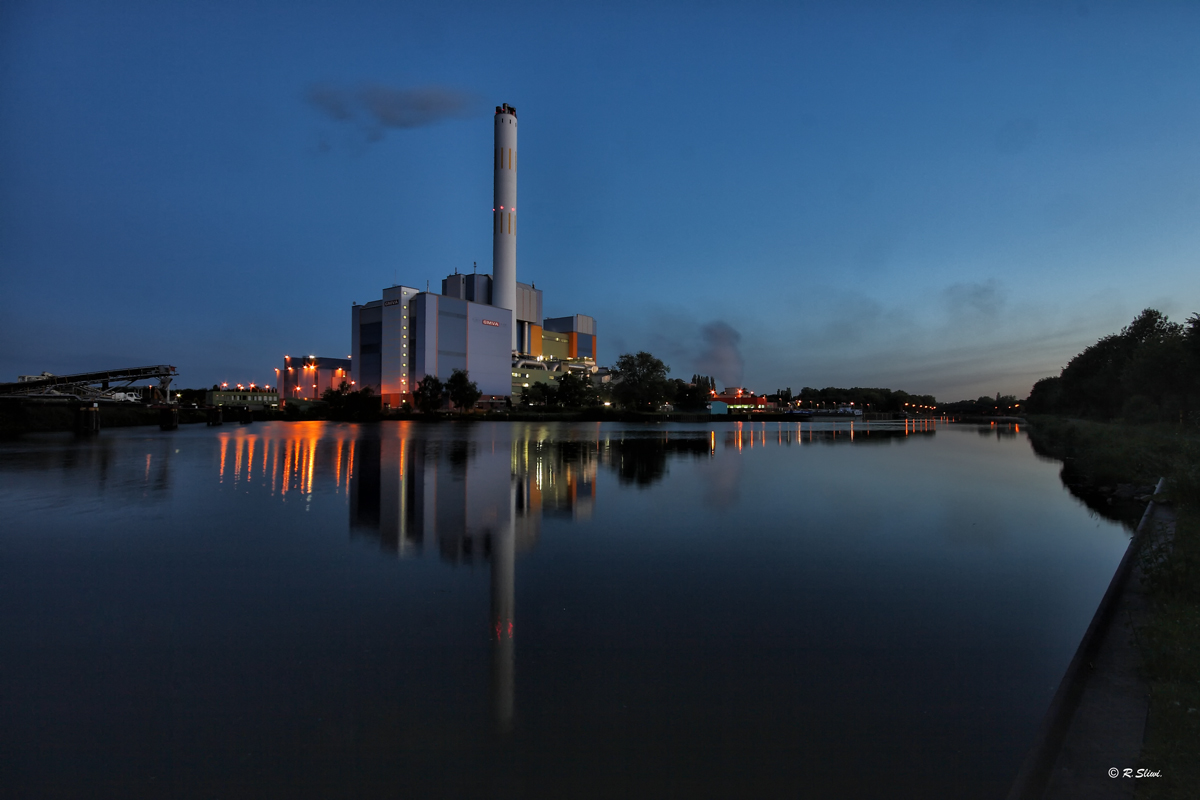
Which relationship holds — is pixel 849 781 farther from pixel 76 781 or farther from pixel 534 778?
pixel 76 781

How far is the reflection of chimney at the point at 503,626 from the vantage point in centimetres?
488

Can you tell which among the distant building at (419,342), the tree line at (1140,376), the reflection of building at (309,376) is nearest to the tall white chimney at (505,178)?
the distant building at (419,342)

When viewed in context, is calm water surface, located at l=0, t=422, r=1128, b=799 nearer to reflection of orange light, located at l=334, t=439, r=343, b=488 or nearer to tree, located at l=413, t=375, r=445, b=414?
reflection of orange light, located at l=334, t=439, r=343, b=488

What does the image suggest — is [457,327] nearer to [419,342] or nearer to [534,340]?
[419,342]

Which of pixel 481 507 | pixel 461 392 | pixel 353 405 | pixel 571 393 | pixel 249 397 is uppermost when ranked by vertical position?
pixel 249 397

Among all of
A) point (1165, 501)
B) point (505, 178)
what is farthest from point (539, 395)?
point (1165, 501)

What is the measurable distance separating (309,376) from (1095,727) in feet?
578

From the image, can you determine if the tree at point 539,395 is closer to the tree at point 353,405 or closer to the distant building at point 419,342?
the distant building at point 419,342

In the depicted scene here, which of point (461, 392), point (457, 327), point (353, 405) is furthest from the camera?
point (457, 327)

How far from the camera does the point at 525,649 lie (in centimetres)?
599

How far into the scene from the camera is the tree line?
133 feet

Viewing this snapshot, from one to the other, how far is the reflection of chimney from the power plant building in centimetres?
11880

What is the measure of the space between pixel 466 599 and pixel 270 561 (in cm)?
393

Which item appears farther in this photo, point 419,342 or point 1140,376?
point 419,342
